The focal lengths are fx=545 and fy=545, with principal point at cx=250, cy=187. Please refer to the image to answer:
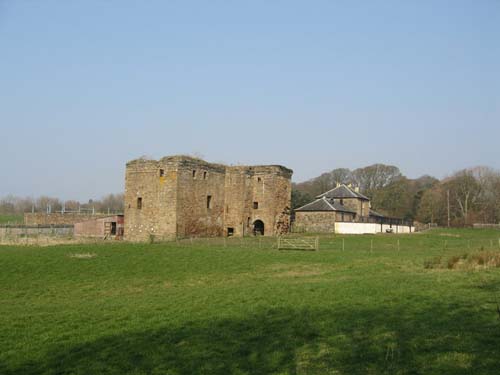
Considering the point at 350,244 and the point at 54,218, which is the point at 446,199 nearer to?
the point at 350,244

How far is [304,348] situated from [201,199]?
99.2ft

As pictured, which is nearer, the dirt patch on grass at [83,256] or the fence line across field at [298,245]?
the dirt patch on grass at [83,256]

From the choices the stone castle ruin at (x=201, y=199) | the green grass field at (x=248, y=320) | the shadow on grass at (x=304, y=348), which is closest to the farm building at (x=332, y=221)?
the stone castle ruin at (x=201, y=199)

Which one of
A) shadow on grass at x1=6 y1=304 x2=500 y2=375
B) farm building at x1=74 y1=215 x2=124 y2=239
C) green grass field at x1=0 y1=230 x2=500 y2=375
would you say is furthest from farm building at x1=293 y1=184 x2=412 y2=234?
shadow on grass at x1=6 y1=304 x2=500 y2=375

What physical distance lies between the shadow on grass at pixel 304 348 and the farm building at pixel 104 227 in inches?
1197

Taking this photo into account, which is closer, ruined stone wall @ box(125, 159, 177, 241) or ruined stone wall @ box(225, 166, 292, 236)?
ruined stone wall @ box(125, 159, 177, 241)

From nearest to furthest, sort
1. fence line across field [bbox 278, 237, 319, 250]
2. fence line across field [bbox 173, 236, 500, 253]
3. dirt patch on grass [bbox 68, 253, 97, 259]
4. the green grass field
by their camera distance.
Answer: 1. the green grass field
2. dirt patch on grass [bbox 68, 253, 97, 259]
3. fence line across field [bbox 278, 237, 319, 250]
4. fence line across field [bbox 173, 236, 500, 253]

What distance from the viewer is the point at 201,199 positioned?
125ft

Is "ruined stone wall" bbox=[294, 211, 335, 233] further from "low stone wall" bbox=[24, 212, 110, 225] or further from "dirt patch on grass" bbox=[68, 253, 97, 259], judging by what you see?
"dirt patch on grass" bbox=[68, 253, 97, 259]

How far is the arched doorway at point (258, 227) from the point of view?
42469 mm

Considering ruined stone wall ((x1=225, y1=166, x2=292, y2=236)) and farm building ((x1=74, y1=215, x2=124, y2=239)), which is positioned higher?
ruined stone wall ((x1=225, y1=166, x2=292, y2=236))

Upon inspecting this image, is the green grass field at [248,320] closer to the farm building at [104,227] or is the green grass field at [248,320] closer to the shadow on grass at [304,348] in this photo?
the shadow on grass at [304,348]

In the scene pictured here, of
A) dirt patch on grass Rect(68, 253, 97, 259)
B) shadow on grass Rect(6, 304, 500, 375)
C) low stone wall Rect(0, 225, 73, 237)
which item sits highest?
low stone wall Rect(0, 225, 73, 237)

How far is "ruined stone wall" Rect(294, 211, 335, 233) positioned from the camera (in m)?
45.2
